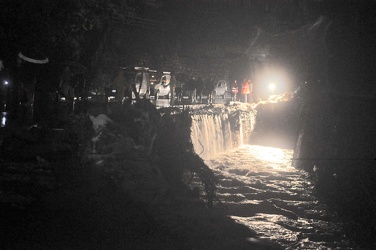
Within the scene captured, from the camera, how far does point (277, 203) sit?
1126 centimetres

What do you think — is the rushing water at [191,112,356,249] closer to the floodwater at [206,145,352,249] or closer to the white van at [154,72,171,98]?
the floodwater at [206,145,352,249]

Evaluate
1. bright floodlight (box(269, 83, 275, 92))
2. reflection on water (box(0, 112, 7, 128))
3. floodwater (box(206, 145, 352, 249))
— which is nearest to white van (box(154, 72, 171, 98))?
floodwater (box(206, 145, 352, 249))

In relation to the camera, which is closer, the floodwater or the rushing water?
the floodwater

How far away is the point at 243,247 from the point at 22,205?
210 inches

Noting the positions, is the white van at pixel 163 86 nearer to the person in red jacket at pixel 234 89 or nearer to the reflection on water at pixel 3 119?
the person in red jacket at pixel 234 89

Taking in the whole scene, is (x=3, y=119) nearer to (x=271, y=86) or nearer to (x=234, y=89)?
(x=234, y=89)

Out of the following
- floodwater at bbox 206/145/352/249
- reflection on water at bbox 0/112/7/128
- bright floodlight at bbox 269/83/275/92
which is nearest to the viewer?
reflection on water at bbox 0/112/7/128

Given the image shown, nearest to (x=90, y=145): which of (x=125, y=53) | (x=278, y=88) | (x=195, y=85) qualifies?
(x=195, y=85)

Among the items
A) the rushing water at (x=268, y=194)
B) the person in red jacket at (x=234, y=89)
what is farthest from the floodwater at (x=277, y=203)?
the person in red jacket at (x=234, y=89)

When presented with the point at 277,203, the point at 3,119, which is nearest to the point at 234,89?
the point at 277,203

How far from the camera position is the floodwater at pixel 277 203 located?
8656 mm

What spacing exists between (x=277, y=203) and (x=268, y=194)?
98cm

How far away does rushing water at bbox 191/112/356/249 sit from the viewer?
8.78m

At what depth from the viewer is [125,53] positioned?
22.5 meters
